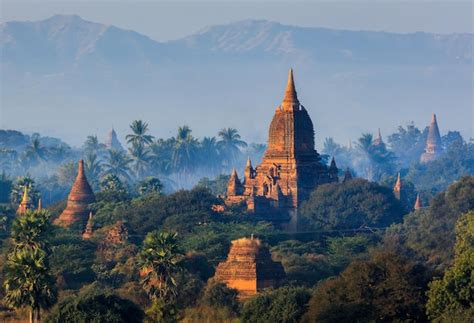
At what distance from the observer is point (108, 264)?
83125 millimetres

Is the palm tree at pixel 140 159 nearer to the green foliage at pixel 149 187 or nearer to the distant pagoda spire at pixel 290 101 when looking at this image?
the green foliage at pixel 149 187

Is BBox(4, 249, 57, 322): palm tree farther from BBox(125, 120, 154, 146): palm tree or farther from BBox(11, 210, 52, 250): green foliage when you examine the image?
BBox(125, 120, 154, 146): palm tree

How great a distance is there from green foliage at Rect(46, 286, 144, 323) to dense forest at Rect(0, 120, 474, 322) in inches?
1.8

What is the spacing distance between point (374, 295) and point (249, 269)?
456 inches

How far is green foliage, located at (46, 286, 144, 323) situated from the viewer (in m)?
64.3

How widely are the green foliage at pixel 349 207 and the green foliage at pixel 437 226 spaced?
1870 mm

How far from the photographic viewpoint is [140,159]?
154500 mm

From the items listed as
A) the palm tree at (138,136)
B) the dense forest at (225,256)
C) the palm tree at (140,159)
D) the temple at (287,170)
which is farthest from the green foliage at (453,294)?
the palm tree at (140,159)

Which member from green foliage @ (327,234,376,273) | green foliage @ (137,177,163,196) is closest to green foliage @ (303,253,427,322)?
green foliage @ (327,234,376,273)

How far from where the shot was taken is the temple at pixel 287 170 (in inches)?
4028

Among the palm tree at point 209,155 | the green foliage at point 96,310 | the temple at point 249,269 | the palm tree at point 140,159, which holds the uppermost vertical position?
the palm tree at point 209,155

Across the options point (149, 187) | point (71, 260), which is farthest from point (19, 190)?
point (71, 260)

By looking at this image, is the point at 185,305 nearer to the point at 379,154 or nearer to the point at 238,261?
the point at 238,261

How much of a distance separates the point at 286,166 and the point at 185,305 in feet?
104
